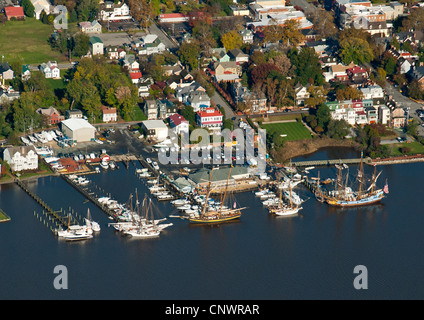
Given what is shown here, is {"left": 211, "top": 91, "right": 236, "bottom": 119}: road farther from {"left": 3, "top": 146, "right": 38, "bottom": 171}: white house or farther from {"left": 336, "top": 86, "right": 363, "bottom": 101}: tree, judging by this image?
{"left": 3, "top": 146, "right": 38, "bottom": 171}: white house

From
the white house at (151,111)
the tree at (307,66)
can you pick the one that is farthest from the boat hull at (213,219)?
the tree at (307,66)

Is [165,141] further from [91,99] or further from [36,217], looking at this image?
[36,217]

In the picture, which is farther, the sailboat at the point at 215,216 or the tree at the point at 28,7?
the tree at the point at 28,7

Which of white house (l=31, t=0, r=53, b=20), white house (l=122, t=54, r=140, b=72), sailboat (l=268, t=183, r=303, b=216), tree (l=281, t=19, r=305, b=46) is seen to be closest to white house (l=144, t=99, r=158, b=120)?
white house (l=122, t=54, r=140, b=72)

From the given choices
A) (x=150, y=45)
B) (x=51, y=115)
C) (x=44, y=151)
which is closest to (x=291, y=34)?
(x=150, y=45)

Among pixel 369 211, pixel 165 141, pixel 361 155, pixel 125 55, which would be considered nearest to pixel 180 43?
pixel 125 55

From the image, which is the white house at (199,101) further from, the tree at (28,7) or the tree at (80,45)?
the tree at (28,7)
